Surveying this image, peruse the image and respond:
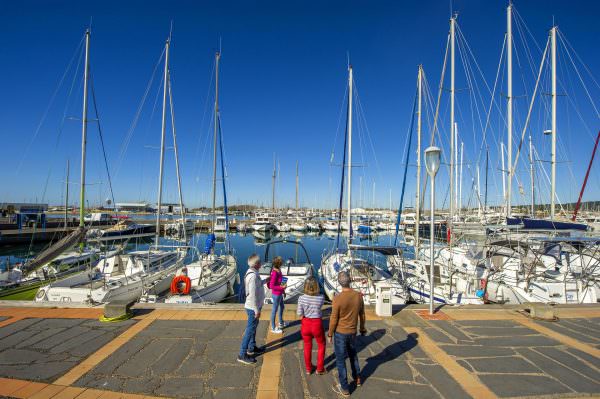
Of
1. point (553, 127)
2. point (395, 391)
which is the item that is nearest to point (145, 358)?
point (395, 391)

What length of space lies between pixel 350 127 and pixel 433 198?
15.2m

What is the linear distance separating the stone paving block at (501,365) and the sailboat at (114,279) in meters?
9.37

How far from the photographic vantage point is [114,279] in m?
12.7

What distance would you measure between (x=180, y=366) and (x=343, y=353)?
2656 millimetres

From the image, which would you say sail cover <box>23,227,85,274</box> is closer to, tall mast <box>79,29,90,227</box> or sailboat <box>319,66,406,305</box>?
tall mast <box>79,29,90,227</box>

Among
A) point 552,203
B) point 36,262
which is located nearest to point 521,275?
point 552,203

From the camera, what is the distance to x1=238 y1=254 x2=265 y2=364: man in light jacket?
482 centimetres

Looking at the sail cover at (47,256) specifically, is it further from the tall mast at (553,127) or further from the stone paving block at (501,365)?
the tall mast at (553,127)

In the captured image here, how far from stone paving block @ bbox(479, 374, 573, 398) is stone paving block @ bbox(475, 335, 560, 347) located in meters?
1.11

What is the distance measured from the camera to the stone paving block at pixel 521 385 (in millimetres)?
4027

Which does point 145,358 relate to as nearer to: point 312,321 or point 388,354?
point 312,321

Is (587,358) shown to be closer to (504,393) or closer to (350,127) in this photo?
(504,393)

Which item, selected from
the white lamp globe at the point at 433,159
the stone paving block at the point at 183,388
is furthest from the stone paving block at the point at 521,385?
the white lamp globe at the point at 433,159

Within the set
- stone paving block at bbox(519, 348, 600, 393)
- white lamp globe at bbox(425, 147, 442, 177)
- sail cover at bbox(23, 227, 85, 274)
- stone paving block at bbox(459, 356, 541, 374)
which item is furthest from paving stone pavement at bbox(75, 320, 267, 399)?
sail cover at bbox(23, 227, 85, 274)
